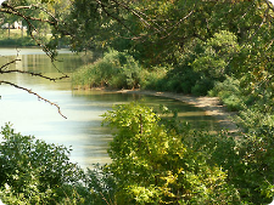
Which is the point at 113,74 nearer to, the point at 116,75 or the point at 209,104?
the point at 116,75

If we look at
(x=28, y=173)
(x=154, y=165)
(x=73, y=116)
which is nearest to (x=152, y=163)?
(x=154, y=165)

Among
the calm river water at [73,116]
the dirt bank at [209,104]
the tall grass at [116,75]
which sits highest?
the tall grass at [116,75]

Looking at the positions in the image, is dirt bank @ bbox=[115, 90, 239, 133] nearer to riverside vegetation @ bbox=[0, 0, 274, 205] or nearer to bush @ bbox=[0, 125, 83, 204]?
riverside vegetation @ bbox=[0, 0, 274, 205]

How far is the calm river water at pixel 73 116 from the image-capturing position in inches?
651

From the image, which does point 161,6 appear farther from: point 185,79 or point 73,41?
point 73,41

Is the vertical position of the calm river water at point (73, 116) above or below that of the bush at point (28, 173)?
below

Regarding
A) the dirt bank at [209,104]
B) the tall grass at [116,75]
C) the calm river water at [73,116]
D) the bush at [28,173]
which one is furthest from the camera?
the tall grass at [116,75]

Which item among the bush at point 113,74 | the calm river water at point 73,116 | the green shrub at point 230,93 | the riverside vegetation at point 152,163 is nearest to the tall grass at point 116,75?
the bush at point 113,74

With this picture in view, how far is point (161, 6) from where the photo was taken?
19.2 m

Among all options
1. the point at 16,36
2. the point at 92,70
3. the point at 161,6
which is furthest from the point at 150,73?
the point at 16,36

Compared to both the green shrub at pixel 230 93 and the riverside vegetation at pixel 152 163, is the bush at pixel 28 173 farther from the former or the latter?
the green shrub at pixel 230 93

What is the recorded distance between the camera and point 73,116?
22297 mm

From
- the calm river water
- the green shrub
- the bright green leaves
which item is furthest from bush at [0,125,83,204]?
the green shrub

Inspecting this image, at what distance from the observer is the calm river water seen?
651 inches
